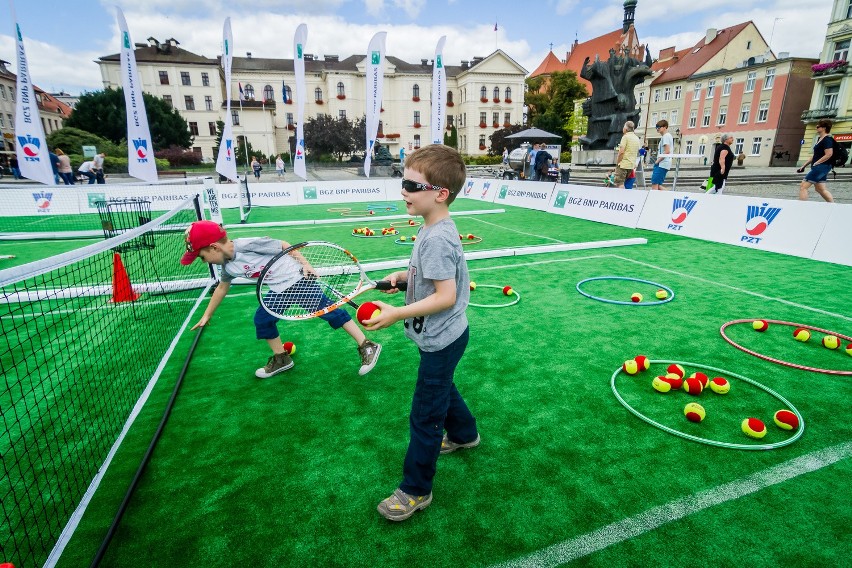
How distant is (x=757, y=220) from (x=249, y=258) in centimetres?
1164

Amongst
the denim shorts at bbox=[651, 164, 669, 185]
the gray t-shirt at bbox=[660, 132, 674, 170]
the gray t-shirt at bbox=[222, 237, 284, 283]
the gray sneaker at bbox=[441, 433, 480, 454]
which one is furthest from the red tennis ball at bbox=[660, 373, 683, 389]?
the denim shorts at bbox=[651, 164, 669, 185]

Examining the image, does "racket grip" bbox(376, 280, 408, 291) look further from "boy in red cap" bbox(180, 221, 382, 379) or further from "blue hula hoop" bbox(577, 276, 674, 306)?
"blue hula hoop" bbox(577, 276, 674, 306)

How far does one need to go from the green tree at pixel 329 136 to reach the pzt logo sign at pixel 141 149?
55668 mm

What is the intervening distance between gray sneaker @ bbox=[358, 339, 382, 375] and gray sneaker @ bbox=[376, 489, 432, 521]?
206cm

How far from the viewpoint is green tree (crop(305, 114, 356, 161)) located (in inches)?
2623

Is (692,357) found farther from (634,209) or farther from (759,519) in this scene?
(634,209)

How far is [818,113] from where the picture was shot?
51.0 m

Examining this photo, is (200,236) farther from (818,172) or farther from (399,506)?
(818,172)

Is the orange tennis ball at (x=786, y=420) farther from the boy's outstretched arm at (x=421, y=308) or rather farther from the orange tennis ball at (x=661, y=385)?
the boy's outstretched arm at (x=421, y=308)

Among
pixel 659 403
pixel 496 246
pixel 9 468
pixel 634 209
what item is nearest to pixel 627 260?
pixel 496 246

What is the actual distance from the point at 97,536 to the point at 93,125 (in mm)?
72403

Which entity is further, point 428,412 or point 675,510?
point 675,510

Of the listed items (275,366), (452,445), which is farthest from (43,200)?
(452,445)

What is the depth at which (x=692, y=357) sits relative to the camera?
5.25 metres
